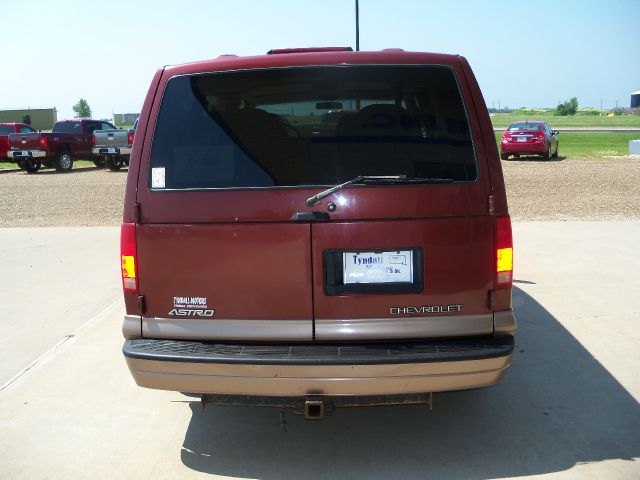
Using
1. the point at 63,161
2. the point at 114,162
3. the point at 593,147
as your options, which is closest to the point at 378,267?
the point at 114,162

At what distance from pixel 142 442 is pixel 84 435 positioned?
1.22ft

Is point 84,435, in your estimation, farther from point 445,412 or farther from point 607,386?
point 607,386

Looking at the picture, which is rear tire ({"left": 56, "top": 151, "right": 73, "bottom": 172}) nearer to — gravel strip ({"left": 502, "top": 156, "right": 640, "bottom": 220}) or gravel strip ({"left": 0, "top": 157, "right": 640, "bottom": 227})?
gravel strip ({"left": 0, "top": 157, "right": 640, "bottom": 227})

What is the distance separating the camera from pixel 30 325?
6102mm

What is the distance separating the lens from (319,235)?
3.29 metres

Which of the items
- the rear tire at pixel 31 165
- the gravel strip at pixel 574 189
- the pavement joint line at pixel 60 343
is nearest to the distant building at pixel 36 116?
the rear tire at pixel 31 165

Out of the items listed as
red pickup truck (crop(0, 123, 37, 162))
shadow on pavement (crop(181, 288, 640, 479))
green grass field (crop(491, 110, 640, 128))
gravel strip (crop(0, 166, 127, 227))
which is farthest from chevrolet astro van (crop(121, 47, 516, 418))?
green grass field (crop(491, 110, 640, 128))

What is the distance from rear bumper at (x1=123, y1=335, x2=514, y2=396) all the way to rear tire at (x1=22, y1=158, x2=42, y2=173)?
24014mm

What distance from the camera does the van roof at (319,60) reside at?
3402 mm

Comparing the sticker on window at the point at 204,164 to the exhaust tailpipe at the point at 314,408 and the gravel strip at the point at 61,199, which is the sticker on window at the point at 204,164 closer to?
the exhaust tailpipe at the point at 314,408

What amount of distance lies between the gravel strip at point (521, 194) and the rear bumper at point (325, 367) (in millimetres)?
8804

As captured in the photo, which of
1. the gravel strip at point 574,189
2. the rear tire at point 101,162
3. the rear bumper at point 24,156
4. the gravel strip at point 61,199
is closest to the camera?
the gravel strip at point 574,189

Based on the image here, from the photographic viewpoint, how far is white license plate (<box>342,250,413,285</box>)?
3.32m

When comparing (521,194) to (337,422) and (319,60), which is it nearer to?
(337,422)
